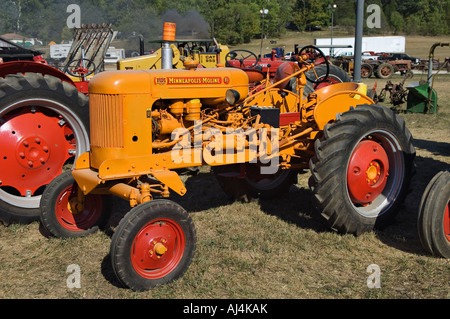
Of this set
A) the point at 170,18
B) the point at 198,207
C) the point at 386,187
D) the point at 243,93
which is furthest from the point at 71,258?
the point at 170,18

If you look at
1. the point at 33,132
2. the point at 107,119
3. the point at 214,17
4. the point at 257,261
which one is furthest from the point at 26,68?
the point at 214,17

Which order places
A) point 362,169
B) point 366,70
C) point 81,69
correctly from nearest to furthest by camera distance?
point 362,169, point 81,69, point 366,70

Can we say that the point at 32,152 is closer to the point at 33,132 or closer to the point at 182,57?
the point at 33,132

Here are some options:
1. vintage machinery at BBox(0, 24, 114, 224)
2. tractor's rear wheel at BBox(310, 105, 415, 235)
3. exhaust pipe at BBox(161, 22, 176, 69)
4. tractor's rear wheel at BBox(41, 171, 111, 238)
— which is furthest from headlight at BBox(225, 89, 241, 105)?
vintage machinery at BBox(0, 24, 114, 224)

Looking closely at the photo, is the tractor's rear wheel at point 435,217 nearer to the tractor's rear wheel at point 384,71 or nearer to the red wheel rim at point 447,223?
the red wheel rim at point 447,223

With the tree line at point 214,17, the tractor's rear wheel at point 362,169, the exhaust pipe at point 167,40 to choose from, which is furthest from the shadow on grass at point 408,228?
the tree line at point 214,17

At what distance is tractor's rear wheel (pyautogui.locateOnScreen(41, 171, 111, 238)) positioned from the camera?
4297 millimetres

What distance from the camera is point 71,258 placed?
13.4 ft

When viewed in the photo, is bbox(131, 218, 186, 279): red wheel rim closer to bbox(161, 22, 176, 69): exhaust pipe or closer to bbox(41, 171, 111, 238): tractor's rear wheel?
bbox(41, 171, 111, 238): tractor's rear wheel

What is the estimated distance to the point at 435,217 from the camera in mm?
3863

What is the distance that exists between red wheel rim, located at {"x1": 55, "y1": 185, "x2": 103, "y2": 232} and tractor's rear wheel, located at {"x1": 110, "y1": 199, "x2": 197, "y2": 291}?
120cm

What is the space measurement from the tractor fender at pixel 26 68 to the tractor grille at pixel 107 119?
5.26 ft

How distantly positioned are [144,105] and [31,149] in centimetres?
163
